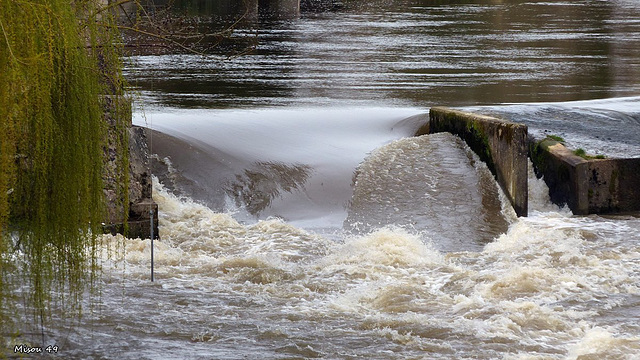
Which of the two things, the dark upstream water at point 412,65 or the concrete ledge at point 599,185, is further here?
the dark upstream water at point 412,65

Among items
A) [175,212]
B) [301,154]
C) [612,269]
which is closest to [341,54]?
[301,154]

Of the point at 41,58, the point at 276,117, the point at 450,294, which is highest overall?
the point at 41,58

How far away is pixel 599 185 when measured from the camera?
13.0m

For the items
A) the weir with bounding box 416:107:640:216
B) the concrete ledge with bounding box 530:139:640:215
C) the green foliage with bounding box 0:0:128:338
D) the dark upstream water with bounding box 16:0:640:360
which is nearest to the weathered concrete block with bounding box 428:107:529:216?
the weir with bounding box 416:107:640:216

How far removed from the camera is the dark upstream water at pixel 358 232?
772 centimetres

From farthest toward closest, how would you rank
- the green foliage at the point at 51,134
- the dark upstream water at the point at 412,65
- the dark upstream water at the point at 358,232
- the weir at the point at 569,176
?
the dark upstream water at the point at 412,65 < the weir at the point at 569,176 < the dark upstream water at the point at 358,232 < the green foliage at the point at 51,134

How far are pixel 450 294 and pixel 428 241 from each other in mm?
2207

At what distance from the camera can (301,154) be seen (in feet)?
46.8

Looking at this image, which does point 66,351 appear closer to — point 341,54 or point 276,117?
point 276,117

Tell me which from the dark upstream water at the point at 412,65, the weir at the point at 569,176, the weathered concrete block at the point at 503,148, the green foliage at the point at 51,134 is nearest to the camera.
→ the green foliage at the point at 51,134

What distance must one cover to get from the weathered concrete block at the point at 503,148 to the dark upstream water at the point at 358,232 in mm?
222

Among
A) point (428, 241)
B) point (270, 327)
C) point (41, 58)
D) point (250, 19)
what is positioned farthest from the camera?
point (250, 19)

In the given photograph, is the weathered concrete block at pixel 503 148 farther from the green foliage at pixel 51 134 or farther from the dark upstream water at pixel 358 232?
the green foliage at pixel 51 134

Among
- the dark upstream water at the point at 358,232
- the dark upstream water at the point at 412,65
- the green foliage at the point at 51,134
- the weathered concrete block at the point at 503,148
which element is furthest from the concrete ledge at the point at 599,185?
the green foliage at the point at 51,134
